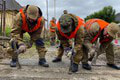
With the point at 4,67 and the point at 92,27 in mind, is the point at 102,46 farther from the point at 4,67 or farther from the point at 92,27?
the point at 4,67

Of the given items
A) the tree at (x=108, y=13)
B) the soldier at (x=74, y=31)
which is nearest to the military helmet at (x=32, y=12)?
the soldier at (x=74, y=31)

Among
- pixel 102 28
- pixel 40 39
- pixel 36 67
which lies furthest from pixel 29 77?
pixel 102 28

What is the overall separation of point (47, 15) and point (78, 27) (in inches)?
353

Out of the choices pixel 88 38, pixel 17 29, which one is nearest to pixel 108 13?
pixel 88 38

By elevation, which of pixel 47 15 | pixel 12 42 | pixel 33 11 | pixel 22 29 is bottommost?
pixel 12 42

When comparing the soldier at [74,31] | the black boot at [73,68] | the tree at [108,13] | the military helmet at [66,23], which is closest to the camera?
the military helmet at [66,23]

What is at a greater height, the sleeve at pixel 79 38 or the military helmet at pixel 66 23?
the military helmet at pixel 66 23

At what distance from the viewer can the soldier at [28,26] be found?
358 cm

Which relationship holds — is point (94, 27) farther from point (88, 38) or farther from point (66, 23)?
point (66, 23)

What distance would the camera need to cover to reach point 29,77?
3.14 meters

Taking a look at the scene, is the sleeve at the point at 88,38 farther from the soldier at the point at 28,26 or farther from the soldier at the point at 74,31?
the soldier at the point at 28,26

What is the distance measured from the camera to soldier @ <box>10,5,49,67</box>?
11.7ft

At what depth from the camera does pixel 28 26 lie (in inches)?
152

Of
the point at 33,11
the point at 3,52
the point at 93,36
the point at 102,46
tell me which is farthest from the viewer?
the point at 3,52
